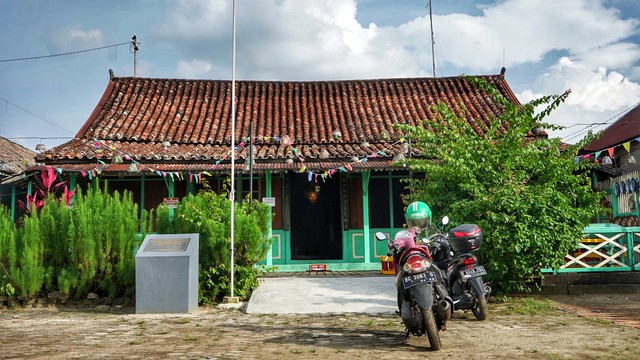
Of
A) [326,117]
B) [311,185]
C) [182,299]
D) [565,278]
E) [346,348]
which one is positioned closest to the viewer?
[346,348]

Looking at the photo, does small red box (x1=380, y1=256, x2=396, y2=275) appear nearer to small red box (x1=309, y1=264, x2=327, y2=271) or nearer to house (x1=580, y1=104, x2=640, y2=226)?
small red box (x1=309, y1=264, x2=327, y2=271)

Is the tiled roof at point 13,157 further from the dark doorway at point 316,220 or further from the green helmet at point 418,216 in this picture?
the green helmet at point 418,216

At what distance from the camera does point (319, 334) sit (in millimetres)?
6148

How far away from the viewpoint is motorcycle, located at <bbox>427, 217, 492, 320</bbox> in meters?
6.30

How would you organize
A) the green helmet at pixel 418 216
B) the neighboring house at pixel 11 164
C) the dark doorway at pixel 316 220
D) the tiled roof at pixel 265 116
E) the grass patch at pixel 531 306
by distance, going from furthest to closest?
the neighboring house at pixel 11 164 < the dark doorway at pixel 316 220 < the tiled roof at pixel 265 116 < the grass patch at pixel 531 306 < the green helmet at pixel 418 216

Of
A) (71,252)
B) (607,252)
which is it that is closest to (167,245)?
(71,252)

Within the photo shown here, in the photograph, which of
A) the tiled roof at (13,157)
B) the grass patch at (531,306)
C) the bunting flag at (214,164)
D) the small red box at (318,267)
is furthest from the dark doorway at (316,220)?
the tiled roof at (13,157)

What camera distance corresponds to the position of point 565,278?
9344 millimetres

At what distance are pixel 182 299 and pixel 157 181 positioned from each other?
6406 mm

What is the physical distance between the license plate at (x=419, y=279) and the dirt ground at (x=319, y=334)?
624 mm

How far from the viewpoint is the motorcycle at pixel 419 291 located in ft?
16.4

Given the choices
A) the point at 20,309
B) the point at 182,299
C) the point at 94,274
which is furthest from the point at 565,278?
the point at 20,309

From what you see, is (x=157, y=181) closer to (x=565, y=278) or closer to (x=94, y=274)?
(x=94, y=274)

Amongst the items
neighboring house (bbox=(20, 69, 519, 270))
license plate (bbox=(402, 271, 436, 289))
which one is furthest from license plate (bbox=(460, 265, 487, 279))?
neighboring house (bbox=(20, 69, 519, 270))
